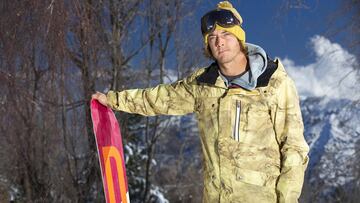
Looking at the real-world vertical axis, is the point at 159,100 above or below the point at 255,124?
above

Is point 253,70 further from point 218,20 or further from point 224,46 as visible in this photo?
point 218,20

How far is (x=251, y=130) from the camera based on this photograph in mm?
2242

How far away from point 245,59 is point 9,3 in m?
1.55

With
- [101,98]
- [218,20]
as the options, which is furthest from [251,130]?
[101,98]

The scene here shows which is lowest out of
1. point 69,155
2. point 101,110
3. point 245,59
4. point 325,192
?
point 325,192

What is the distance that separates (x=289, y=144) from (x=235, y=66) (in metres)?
0.44

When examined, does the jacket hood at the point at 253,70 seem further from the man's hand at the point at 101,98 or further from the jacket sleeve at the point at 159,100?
the man's hand at the point at 101,98

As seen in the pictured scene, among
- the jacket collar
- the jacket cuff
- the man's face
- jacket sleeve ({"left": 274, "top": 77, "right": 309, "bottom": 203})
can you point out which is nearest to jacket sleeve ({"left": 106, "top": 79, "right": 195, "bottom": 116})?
the jacket cuff

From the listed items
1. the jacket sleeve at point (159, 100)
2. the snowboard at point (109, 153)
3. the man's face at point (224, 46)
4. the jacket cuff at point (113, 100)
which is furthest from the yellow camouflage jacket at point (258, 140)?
the snowboard at point (109, 153)

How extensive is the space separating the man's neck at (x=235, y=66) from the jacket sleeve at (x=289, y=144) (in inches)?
8.1

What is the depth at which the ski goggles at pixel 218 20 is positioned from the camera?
2.39 metres

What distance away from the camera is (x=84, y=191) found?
27.2ft

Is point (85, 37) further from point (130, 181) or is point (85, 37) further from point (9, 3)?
point (130, 181)

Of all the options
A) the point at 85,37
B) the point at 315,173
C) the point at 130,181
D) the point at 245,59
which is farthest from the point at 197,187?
the point at 245,59
